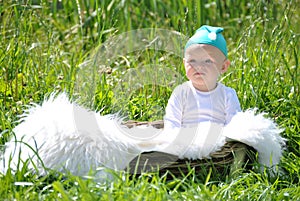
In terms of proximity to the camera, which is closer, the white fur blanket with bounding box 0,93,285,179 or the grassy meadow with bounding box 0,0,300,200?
the grassy meadow with bounding box 0,0,300,200

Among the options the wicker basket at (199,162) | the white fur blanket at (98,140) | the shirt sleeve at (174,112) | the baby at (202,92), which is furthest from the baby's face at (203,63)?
the wicker basket at (199,162)

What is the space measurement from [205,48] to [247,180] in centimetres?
72

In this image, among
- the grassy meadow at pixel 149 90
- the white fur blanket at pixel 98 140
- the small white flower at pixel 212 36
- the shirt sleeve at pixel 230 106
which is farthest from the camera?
the shirt sleeve at pixel 230 106

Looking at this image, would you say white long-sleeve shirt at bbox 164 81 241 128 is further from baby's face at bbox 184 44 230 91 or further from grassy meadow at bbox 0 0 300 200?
grassy meadow at bbox 0 0 300 200

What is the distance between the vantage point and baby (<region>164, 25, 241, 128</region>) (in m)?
3.68

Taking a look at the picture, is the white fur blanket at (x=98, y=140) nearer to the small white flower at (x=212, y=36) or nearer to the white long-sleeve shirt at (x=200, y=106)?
the white long-sleeve shirt at (x=200, y=106)

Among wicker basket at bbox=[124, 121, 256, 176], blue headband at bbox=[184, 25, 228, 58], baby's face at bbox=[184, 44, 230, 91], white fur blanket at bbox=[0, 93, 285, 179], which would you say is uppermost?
blue headband at bbox=[184, 25, 228, 58]

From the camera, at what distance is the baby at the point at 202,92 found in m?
3.68

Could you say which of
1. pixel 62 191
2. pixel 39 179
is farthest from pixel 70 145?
pixel 62 191

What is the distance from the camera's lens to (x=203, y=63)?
3.68m

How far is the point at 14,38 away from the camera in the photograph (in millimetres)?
4438

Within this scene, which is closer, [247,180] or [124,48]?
[247,180]

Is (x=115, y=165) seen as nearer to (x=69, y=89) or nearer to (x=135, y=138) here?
(x=135, y=138)

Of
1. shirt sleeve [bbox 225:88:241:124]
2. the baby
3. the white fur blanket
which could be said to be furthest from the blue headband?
the white fur blanket
